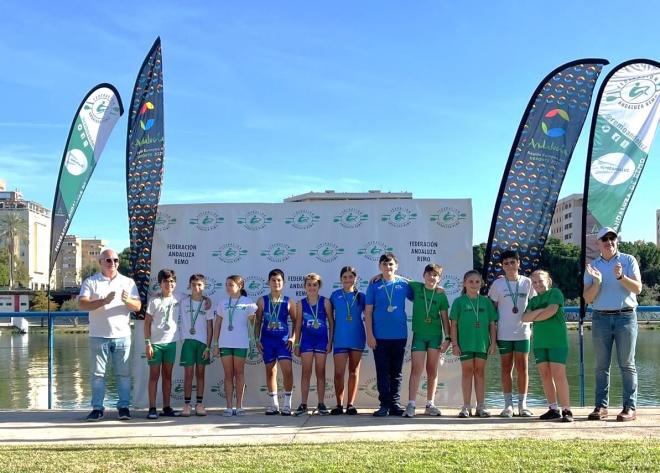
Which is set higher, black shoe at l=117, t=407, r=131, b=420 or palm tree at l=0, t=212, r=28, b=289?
palm tree at l=0, t=212, r=28, b=289

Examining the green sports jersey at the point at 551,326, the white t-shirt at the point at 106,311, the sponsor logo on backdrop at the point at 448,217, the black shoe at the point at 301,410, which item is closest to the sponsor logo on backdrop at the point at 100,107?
the white t-shirt at the point at 106,311

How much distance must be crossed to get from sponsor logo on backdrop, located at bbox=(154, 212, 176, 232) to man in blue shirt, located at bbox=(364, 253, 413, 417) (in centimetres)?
252

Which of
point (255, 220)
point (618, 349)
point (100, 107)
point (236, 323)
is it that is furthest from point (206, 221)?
point (618, 349)

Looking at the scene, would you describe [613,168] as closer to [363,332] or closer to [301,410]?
[363,332]

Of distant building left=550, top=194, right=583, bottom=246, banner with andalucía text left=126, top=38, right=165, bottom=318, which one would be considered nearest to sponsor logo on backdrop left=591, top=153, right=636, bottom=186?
banner with andalucía text left=126, top=38, right=165, bottom=318

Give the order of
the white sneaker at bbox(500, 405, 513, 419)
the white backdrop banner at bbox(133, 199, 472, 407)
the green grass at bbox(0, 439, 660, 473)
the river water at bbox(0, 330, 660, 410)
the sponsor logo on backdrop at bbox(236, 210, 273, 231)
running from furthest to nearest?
the river water at bbox(0, 330, 660, 410), the sponsor logo on backdrop at bbox(236, 210, 273, 231), the white backdrop banner at bbox(133, 199, 472, 407), the white sneaker at bbox(500, 405, 513, 419), the green grass at bbox(0, 439, 660, 473)

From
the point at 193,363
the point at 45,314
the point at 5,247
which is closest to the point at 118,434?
the point at 193,363

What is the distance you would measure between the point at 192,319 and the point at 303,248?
1.47 meters

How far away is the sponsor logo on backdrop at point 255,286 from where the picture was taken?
7.46 metres

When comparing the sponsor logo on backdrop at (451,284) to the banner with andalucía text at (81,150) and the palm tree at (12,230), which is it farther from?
the palm tree at (12,230)

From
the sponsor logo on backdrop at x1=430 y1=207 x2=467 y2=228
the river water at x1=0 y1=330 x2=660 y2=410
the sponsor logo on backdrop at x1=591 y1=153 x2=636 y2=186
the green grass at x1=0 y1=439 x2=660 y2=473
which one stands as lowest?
the river water at x1=0 y1=330 x2=660 y2=410

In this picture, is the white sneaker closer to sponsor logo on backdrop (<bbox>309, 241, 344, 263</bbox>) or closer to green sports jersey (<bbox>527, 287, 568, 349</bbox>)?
green sports jersey (<bbox>527, 287, 568, 349</bbox>)

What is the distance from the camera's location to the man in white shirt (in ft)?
21.0

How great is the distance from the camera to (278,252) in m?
7.54
